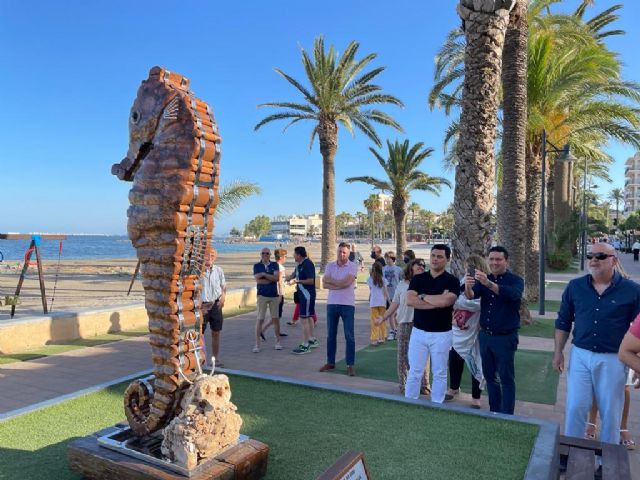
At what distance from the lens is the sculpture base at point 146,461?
308cm

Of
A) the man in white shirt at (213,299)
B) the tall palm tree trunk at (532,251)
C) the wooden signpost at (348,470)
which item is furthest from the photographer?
the tall palm tree trunk at (532,251)

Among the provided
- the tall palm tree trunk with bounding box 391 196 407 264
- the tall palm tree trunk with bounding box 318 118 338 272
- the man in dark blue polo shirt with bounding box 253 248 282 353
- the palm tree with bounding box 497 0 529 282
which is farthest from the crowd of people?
the tall palm tree trunk with bounding box 391 196 407 264

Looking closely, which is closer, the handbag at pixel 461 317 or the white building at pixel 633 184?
the handbag at pixel 461 317

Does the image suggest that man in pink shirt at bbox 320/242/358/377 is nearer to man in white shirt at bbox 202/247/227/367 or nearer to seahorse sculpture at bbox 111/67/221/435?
man in white shirt at bbox 202/247/227/367

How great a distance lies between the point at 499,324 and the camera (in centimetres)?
461

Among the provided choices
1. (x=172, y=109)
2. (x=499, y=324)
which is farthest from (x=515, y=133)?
(x=172, y=109)

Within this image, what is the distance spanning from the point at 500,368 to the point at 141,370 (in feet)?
15.5

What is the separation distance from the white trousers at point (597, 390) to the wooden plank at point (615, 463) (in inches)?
9.4

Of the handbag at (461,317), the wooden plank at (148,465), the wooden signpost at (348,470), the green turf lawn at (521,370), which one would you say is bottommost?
the green turf lawn at (521,370)

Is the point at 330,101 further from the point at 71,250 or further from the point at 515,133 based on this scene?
the point at 71,250

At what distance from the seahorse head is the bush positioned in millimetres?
26365

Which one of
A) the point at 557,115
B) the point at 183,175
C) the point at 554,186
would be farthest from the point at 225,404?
the point at 554,186

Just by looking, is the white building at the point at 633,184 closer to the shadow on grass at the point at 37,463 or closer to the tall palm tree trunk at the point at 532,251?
the tall palm tree trunk at the point at 532,251

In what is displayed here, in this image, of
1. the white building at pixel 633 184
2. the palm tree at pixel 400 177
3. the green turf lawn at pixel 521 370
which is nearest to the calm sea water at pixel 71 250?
the palm tree at pixel 400 177
